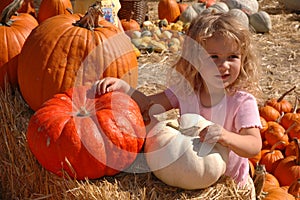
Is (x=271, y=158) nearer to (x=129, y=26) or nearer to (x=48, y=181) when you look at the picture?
(x=48, y=181)

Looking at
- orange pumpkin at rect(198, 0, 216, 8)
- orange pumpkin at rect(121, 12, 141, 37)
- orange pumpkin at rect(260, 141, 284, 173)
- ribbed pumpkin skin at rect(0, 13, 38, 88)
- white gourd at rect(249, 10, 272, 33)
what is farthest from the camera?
orange pumpkin at rect(198, 0, 216, 8)

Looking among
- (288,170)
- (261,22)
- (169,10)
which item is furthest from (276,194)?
(169,10)

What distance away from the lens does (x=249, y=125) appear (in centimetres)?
251

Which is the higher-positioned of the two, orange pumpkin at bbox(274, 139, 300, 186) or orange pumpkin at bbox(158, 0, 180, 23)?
orange pumpkin at bbox(274, 139, 300, 186)

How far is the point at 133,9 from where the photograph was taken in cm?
741

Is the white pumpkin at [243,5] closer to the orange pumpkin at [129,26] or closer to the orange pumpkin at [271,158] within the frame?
the orange pumpkin at [129,26]

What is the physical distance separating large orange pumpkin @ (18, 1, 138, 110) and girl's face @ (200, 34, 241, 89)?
80 cm

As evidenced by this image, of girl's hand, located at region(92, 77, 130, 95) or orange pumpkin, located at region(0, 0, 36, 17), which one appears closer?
girl's hand, located at region(92, 77, 130, 95)

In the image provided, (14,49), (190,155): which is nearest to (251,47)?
(190,155)

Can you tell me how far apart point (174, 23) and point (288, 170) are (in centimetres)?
471

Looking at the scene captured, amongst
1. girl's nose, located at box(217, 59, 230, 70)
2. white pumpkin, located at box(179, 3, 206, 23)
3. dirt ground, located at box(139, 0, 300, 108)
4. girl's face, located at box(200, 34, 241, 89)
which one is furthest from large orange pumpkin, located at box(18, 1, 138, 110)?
white pumpkin, located at box(179, 3, 206, 23)

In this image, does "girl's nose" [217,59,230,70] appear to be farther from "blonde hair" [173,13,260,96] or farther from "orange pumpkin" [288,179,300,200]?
"orange pumpkin" [288,179,300,200]

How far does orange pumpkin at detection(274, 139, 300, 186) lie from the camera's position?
11.3ft

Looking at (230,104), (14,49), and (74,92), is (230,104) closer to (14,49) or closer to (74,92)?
(74,92)
